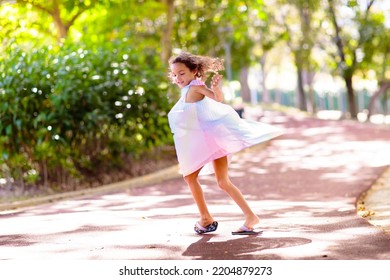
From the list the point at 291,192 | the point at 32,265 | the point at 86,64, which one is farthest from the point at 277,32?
the point at 32,265

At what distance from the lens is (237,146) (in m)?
7.88

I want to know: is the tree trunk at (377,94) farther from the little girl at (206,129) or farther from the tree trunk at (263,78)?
the little girl at (206,129)

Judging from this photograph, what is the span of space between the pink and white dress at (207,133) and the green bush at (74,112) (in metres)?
6.30

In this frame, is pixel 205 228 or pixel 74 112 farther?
pixel 74 112

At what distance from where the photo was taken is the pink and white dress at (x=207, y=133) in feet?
25.9

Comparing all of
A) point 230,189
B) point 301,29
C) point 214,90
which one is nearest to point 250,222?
point 230,189

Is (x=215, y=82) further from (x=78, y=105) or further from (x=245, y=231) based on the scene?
(x=78, y=105)

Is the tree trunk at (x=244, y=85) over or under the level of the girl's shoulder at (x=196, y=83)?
under

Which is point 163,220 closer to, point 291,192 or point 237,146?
point 237,146

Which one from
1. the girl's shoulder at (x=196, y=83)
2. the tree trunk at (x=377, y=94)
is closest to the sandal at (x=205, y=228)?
the girl's shoulder at (x=196, y=83)

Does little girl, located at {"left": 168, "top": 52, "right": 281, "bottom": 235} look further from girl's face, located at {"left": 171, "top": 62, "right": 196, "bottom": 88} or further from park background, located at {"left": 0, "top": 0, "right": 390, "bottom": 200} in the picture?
park background, located at {"left": 0, "top": 0, "right": 390, "bottom": 200}

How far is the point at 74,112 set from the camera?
575 inches

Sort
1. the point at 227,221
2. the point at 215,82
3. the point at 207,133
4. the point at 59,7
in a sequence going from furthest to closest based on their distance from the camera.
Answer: the point at 59,7, the point at 227,221, the point at 207,133, the point at 215,82

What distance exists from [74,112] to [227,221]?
20.1 ft
